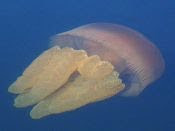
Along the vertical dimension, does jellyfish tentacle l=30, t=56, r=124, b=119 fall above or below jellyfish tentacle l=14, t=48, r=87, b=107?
below

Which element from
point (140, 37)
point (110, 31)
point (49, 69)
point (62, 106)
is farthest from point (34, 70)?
point (140, 37)

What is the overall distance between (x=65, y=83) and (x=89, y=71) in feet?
0.86

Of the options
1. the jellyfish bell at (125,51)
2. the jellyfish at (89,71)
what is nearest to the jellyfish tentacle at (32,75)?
the jellyfish at (89,71)

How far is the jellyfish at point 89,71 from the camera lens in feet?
10.8

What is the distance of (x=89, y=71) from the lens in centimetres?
335

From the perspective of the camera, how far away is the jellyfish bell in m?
3.28

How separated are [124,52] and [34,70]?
2.78ft

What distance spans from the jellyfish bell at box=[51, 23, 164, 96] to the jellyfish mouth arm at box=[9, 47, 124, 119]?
0.11 m

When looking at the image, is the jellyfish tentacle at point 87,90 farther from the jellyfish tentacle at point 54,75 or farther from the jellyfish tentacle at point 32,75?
the jellyfish tentacle at point 32,75

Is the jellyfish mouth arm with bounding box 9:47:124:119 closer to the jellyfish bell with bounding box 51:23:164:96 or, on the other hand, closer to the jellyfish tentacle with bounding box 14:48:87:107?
the jellyfish tentacle with bounding box 14:48:87:107

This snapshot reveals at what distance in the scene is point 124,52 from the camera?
3270mm

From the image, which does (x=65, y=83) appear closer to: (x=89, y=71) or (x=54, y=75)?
(x=54, y=75)

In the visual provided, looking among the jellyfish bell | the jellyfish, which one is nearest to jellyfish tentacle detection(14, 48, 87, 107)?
the jellyfish

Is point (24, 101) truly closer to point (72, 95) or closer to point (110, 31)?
point (72, 95)
